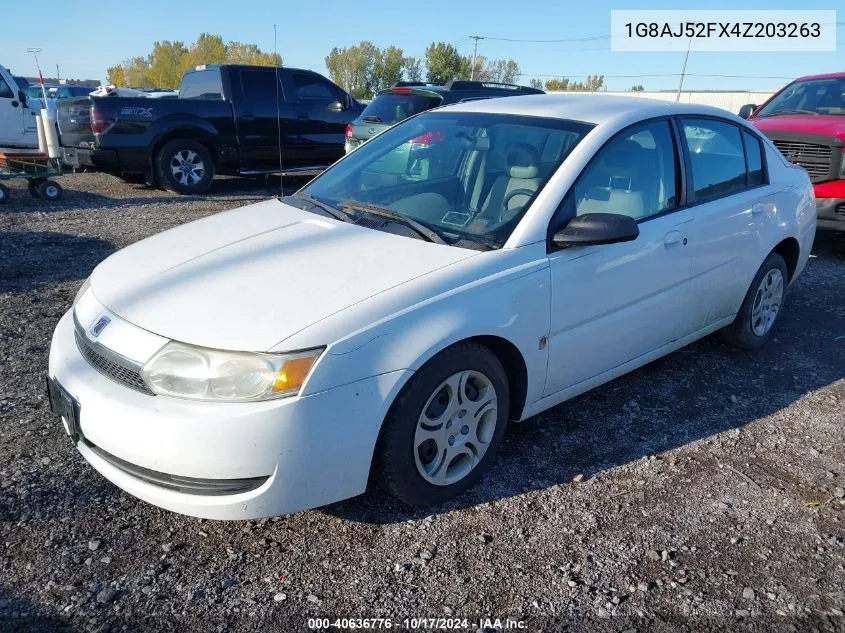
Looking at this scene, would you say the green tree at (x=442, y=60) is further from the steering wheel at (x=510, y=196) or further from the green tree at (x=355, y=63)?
the steering wheel at (x=510, y=196)

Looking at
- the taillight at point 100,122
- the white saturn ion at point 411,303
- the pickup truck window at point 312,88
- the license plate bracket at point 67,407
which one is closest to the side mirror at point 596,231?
the white saturn ion at point 411,303

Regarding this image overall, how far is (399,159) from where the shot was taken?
384cm

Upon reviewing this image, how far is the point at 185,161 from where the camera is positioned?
1035 centimetres

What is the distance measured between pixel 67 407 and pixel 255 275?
863 millimetres

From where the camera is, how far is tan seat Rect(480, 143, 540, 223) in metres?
3.15

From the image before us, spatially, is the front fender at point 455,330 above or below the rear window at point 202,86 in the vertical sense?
below

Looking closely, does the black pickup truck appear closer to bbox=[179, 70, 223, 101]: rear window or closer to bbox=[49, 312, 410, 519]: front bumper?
bbox=[179, 70, 223, 101]: rear window

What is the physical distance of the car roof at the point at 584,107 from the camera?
3.56 meters

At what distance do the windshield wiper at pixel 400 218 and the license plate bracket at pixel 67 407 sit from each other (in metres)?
1.53

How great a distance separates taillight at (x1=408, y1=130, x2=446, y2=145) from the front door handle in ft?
4.20

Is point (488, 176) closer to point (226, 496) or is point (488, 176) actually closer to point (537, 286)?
point (537, 286)

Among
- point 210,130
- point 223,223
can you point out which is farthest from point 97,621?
point 210,130

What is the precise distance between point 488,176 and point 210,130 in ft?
26.4

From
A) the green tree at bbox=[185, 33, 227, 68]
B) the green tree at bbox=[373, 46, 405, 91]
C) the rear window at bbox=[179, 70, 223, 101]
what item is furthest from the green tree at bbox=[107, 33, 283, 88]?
the rear window at bbox=[179, 70, 223, 101]
